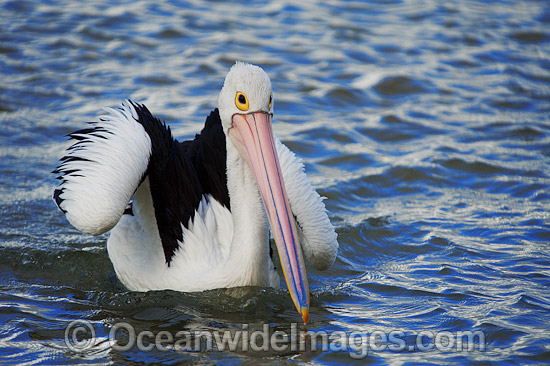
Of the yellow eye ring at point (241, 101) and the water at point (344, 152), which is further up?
the yellow eye ring at point (241, 101)

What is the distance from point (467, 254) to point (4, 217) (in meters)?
3.50

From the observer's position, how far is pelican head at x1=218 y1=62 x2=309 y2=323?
3.80 meters

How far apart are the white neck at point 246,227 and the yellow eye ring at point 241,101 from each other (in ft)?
0.92

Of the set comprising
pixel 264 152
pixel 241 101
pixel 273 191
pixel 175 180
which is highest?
pixel 241 101

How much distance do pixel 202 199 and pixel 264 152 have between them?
2.76ft

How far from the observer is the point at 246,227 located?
4.23 m

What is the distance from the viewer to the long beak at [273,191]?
3.79 metres

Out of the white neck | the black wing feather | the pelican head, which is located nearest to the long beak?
the pelican head

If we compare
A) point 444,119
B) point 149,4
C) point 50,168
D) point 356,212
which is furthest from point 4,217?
point 149,4

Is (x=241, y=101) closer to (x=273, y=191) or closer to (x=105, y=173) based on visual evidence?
(x=273, y=191)

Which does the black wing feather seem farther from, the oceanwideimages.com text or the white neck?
the oceanwideimages.com text

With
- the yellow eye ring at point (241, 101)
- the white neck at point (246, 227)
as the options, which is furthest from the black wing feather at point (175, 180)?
the yellow eye ring at point (241, 101)

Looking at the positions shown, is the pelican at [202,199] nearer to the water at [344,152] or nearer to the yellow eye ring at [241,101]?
the yellow eye ring at [241,101]

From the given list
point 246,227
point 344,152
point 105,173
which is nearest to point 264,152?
point 246,227
